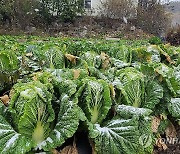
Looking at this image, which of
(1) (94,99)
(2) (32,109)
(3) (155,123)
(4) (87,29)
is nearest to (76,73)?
(1) (94,99)

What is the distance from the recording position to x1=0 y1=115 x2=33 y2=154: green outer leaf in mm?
1981

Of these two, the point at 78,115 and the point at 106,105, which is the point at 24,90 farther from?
the point at 106,105

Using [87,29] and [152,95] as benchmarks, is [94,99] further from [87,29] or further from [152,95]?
[87,29]

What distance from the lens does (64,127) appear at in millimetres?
2148

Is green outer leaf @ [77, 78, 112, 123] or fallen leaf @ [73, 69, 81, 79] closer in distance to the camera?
green outer leaf @ [77, 78, 112, 123]

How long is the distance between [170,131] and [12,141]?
155cm

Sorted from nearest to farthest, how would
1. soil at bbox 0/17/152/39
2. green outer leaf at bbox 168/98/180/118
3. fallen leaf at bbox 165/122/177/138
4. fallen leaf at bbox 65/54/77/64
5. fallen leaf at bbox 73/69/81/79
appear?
fallen leaf at bbox 73/69/81/79
green outer leaf at bbox 168/98/180/118
fallen leaf at bbox 165/122/177/138
fallen leaf at bbox 65/54/77/64
soil at bbox 0/17/152/39

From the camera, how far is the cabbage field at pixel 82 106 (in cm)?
211

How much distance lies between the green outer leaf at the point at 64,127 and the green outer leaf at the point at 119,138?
7.3 inches

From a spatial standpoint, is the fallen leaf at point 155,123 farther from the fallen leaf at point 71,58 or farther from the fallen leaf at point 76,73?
the fallen leaf at point 71,58

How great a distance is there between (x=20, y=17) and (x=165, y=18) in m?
10.4

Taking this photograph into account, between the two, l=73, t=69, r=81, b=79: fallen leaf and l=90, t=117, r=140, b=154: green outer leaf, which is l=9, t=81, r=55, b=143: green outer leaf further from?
l=73, t=69, r=81, b=79: fallen leaf

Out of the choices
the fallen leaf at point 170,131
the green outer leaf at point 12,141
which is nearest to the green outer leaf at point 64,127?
the green outer leaf at point 12,141

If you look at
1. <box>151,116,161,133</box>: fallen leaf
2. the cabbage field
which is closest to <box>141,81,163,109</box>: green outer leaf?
the cabbage field
